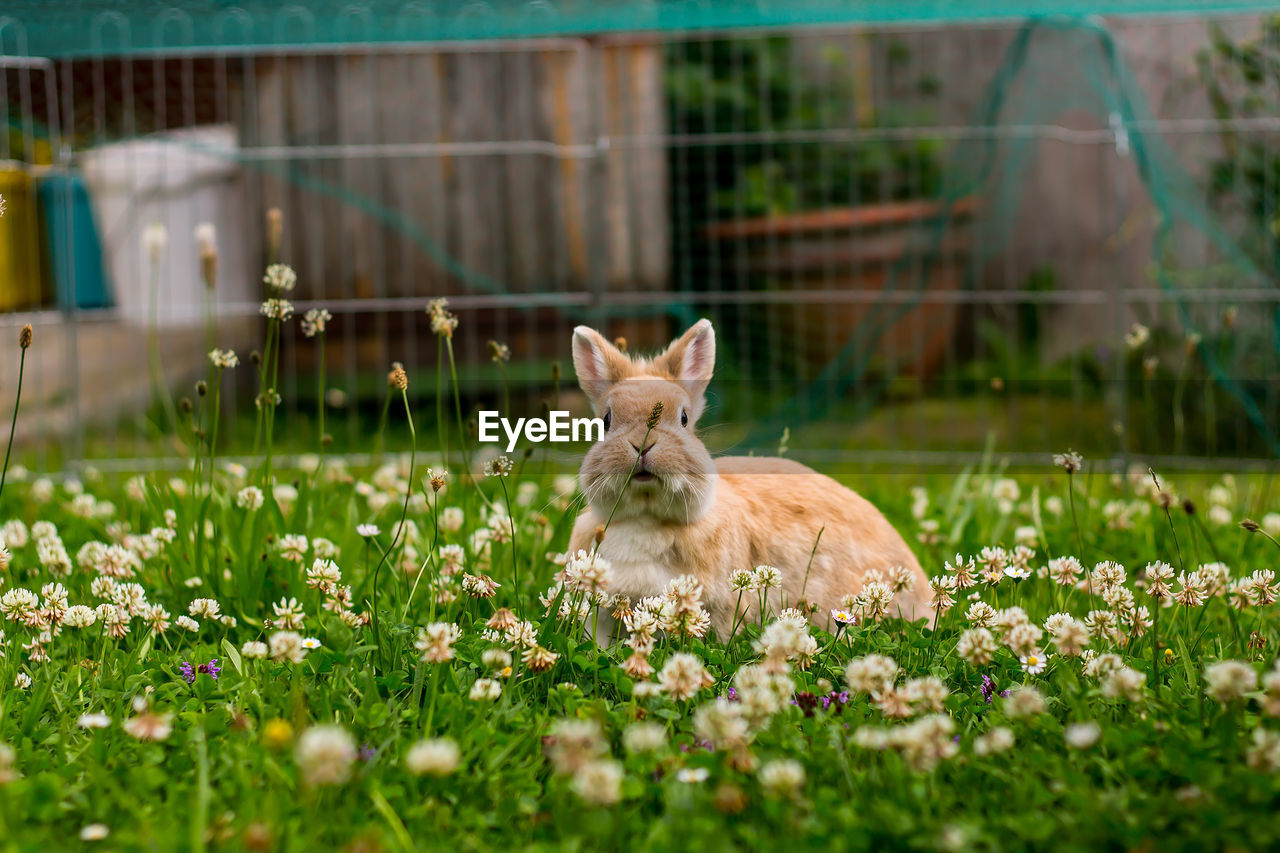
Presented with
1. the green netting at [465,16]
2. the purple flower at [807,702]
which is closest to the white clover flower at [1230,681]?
the purple flower at [807,702]

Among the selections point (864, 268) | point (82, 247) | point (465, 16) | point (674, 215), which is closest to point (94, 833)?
point (465, 16)

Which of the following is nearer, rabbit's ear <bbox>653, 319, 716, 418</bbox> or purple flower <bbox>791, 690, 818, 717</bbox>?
purple flower <bbox>791, 690, 818, 717</bbox>

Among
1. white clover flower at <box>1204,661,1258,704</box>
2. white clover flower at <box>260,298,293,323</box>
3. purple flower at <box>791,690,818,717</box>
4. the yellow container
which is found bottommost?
purple flower at <box>791,690,818,717</box>

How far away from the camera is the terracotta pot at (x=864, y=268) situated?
21.0 ft

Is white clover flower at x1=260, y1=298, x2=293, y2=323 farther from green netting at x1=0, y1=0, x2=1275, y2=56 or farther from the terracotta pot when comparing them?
the terracotta pot

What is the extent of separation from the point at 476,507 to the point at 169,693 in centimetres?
127

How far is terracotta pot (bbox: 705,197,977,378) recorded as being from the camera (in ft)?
21.0

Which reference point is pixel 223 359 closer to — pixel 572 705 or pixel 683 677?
pixel 572 705

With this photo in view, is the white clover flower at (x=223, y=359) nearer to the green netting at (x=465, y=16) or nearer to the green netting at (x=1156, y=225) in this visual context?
the green netting at (x=465, y=16)

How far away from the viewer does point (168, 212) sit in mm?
6113

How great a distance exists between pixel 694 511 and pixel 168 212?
4.70 meters

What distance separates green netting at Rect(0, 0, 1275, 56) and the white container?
75 cm

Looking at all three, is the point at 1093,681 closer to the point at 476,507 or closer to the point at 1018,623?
the point at 1018,623

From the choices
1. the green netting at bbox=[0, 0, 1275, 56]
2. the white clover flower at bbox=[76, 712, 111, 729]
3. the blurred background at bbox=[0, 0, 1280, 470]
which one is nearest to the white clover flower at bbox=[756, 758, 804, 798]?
the white clover flower at bbox=[76, 712, 111, 729]
